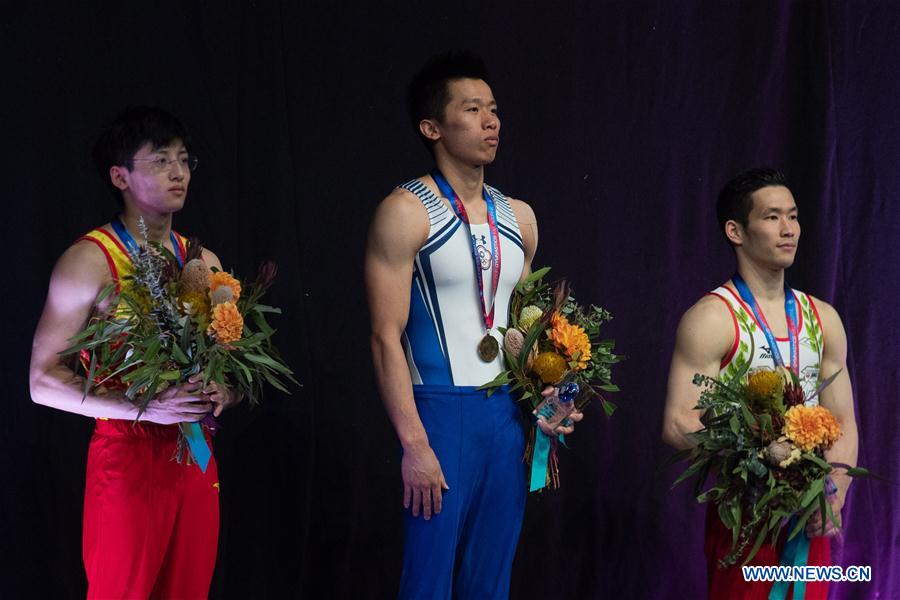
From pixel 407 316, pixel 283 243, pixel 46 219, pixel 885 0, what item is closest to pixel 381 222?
pixel 407 316

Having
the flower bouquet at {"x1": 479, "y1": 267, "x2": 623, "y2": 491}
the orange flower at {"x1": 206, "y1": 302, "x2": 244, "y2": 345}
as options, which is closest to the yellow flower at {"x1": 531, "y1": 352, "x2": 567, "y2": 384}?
the flower bouquet at {"x1": 479, "y1": 267, "x2": 623, "y2": 491}

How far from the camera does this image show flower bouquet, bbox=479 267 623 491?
3.33 meters

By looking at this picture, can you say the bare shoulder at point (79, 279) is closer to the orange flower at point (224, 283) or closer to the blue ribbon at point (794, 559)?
the orange flower at point (224, 283)

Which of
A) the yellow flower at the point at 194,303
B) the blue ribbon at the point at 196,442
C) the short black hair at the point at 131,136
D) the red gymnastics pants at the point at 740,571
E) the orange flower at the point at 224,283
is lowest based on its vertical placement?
the red gymnastics pants at the point at 740,571

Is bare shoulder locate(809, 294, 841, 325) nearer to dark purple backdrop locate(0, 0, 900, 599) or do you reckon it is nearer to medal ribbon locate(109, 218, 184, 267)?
dark purple backdrop locate(0, 0, 900, 599)

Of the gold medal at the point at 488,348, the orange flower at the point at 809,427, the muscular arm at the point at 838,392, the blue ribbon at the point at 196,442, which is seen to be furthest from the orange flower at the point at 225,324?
the muscular arm at the point at 838,392

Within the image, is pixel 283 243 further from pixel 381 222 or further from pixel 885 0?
pixel 885 0

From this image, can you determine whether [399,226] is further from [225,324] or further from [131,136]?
[131,136]

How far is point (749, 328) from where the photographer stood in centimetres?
359

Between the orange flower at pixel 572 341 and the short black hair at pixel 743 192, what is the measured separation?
799 mm

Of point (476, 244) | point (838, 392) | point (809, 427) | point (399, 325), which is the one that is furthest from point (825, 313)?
point (399, 325)

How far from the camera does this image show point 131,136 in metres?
3.34

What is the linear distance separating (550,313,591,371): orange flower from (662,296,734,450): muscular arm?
0.38 m

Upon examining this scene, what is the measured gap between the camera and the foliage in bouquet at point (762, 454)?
10.4 feet
